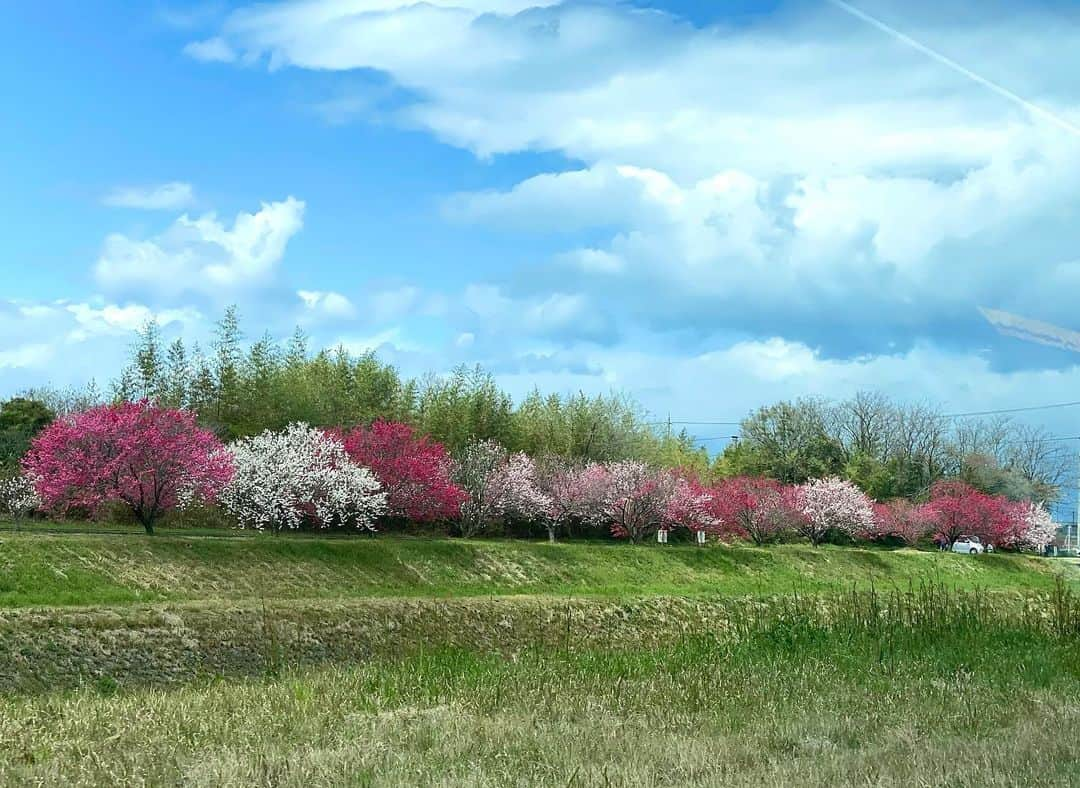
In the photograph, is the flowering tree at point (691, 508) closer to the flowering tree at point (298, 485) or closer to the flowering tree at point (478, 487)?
the flowering tree at point (478, 487)

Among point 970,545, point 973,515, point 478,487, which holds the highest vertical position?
point 478,487

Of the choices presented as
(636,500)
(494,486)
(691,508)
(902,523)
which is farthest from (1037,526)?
(494,486)

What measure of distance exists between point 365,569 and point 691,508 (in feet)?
69.5

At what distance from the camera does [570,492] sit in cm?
4284

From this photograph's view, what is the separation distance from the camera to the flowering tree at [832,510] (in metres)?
53.5

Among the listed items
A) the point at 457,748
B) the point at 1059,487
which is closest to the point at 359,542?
the point at 457,748

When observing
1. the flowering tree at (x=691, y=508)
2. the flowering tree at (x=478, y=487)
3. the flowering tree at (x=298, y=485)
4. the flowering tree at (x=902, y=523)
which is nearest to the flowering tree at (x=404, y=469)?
the flowering tree at (x=298, y=485)

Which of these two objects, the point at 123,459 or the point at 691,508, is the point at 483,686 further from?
the point at 691,508

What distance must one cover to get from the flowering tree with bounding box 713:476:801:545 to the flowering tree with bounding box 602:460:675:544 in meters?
5.73

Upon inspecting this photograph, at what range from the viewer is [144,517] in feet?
89.6

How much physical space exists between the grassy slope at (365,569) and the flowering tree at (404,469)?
3515 mm

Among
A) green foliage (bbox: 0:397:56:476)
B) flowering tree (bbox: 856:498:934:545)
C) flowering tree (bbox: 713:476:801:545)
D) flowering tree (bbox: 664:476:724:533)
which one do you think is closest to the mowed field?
green foliage (bbox: 0:397:56:476)

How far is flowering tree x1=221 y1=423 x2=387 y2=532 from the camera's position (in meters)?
31.4

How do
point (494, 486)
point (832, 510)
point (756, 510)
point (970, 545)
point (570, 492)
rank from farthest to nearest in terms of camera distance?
1. point (970, 545)
2. point (832, 510)
3. point (756, 510)
4. point (570, 492)
5. point (494, 486)
